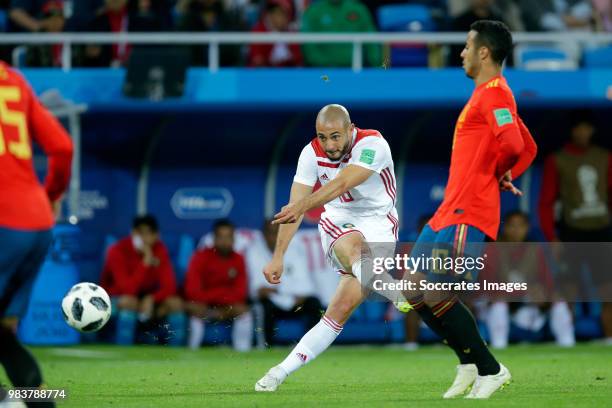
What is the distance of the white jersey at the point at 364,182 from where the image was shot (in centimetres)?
858

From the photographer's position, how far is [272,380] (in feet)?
28.4

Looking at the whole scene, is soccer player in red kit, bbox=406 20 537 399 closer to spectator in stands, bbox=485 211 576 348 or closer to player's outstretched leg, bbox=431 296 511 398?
player's outstretched leg, bbox=431 296 511 398

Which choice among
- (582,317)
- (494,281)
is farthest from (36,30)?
(582,317)

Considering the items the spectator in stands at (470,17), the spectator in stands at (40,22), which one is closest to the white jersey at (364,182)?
the spectator in stands at (470,17)

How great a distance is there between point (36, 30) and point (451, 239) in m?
8.13

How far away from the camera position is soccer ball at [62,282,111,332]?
8.93 meters

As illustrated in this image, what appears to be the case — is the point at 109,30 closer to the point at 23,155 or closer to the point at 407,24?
the point at 407,24

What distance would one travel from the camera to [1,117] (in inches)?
249

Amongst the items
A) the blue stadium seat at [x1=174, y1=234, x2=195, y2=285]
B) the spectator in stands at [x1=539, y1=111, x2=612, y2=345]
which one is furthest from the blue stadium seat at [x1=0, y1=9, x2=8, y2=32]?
the spectator in stands at [x1=539, y1=111, x2=612, y2=345]

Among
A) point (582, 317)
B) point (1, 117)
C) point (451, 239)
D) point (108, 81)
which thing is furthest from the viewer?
point (582, 317)

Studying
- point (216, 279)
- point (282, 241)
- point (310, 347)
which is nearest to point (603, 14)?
point (216, 279)

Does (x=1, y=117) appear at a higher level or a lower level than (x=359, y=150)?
higher

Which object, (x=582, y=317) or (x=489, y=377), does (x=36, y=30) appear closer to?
(x=582, y=317)

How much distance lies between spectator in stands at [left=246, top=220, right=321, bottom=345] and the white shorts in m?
5.84
